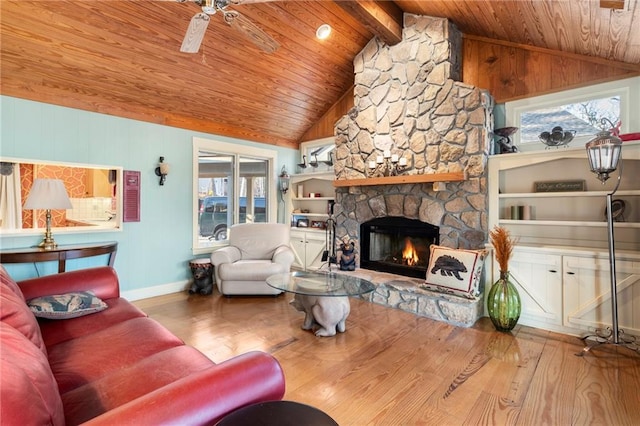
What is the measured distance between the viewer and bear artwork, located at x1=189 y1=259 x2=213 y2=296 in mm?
4523

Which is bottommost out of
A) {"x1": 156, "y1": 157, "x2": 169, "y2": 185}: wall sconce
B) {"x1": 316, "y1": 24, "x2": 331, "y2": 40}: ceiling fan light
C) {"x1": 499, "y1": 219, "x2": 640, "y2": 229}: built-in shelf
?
{"x1": 499, "y1": 219, "x2": 640, "y2": 229}: built-in shelf

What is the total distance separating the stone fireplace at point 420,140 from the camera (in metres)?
3.74

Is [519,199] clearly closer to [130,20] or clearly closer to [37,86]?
[130,20]

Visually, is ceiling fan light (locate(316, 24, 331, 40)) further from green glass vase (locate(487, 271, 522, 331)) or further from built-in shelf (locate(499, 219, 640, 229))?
green glass vase (locate(487, 271, 522, 331))

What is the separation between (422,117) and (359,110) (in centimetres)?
100

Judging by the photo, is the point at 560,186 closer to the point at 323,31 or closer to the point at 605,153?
the point at 605,153

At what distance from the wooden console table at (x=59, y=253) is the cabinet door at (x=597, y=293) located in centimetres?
482

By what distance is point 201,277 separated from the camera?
4523 millimetres

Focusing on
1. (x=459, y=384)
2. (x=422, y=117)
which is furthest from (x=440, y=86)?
(x=459, y=384)

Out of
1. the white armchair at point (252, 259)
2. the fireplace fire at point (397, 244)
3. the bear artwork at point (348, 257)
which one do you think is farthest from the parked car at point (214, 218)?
the fireplace fire at point (397, 244)

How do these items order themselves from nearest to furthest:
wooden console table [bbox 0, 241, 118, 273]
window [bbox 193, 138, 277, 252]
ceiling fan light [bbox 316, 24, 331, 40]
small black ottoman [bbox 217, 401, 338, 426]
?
small black ottoman [bbox 217, 401, 338, 426] < wooden console table [bbox 0, 241, 118, 273] < ceiling fan light [bbox 316, 24, 331, 40] < window [bbox 193, 138, 277, 252]

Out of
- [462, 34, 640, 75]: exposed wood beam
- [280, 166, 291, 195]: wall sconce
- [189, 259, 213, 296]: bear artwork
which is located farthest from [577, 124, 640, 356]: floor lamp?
[280, 166, 291, 195]: wall sconce

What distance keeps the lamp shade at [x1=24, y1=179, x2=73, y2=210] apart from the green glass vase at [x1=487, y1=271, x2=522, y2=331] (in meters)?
4.45

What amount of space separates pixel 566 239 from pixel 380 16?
3.24 meters
